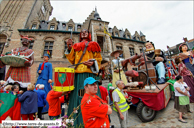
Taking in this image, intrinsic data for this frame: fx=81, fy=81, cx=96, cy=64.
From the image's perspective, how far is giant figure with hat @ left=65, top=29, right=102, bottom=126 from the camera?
1.80 metres

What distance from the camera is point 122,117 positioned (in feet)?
Answer: 6.72

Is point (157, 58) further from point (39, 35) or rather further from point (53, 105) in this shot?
point (39, 35)

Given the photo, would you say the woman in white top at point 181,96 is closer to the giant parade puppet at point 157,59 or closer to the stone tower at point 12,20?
the giant parade puppet at point 157,59

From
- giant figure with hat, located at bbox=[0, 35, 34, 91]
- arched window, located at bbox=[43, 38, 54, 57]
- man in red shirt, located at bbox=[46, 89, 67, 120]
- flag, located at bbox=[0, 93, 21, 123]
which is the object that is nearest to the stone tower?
arched window, located at bbox=[43, 38, 54, 57]

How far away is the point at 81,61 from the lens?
1.99 meters

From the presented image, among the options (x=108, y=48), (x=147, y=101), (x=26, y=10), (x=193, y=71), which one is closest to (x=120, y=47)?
(x=108, y=48)

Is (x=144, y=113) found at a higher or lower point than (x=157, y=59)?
lower

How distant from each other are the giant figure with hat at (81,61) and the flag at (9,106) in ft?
4.81

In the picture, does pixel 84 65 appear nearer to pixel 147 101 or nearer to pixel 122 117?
pixel 122 117

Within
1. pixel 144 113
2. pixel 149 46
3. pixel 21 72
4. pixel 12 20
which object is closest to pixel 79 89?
pixel 21 72

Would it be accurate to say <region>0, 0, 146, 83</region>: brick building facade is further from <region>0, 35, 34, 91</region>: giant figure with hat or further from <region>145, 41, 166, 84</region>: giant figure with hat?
<region>0, 35, 34, 91</region>: giant figure with hat

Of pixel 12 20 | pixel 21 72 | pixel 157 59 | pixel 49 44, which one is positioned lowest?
pixel 21 72

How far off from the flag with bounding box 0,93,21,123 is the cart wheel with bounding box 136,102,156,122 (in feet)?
11.7

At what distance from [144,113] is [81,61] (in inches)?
110
